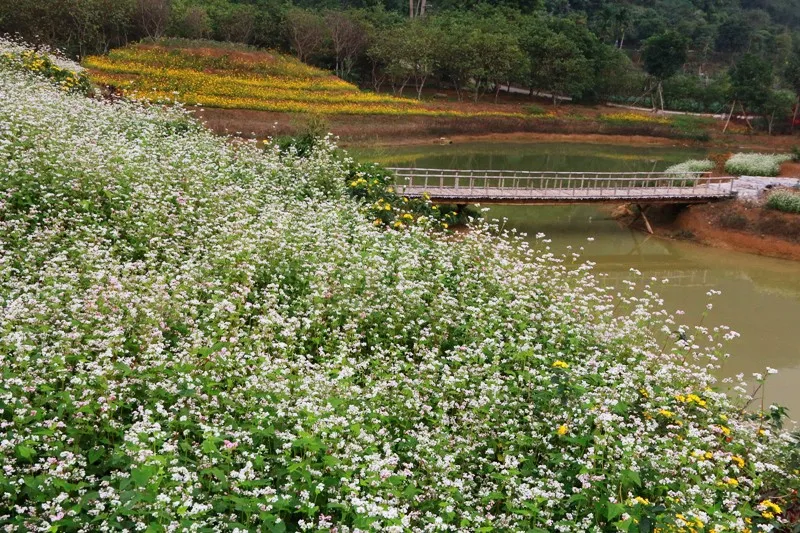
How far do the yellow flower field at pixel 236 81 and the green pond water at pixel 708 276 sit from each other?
290 inches

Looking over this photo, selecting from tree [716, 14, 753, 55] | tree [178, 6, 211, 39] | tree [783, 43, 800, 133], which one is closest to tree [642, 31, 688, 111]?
tree [783, 43, 800, 133]

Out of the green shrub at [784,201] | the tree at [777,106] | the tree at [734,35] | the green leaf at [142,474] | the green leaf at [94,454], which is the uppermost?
the tree at [734,35]

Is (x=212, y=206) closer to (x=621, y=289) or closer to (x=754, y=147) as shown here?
(x=621, y=289)

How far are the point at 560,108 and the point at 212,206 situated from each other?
49584mm

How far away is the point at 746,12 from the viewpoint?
104 meters

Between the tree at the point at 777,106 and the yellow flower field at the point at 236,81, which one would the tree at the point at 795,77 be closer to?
the tree at the point at 777,106

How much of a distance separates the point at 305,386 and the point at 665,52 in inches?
2365

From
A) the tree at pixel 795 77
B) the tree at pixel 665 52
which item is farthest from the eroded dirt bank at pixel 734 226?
the tree at pixel 665 52

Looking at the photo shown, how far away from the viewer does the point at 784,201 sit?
2625 cm

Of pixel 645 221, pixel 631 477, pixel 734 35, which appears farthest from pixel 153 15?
pixel 734 35

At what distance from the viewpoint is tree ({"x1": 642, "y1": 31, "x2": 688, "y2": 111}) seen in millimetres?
58500

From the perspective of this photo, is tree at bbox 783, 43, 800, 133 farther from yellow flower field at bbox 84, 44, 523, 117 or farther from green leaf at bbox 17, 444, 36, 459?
green leaf at bbox 17, 444, 36, 459

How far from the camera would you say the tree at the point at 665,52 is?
2303 inches

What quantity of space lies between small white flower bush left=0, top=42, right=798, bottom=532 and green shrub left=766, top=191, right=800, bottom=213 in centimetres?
1864
